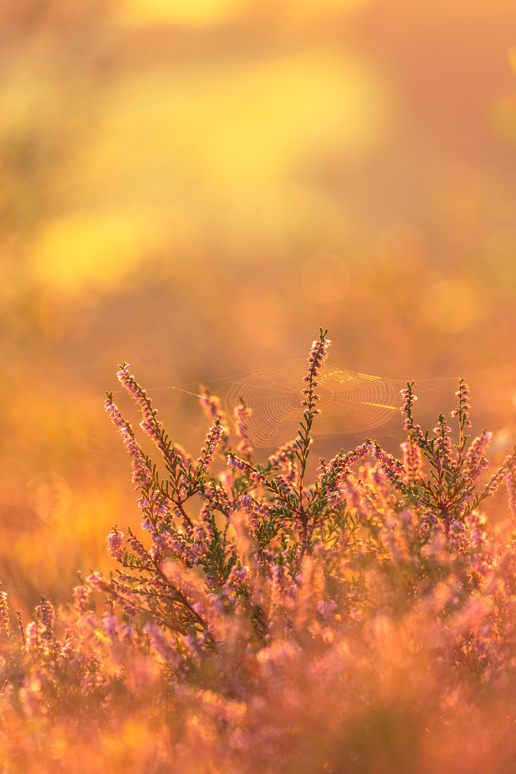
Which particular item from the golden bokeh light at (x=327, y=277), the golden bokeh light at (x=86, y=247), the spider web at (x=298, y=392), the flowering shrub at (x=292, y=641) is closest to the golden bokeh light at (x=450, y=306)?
the golden bokeh light at (x=327, y=277)

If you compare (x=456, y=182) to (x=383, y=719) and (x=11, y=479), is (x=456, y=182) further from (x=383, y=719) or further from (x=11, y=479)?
(x=383, y=719)

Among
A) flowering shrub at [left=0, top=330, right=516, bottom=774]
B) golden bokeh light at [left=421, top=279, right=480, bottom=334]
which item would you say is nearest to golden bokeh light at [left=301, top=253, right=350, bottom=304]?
golden bokeh light at [left=421, top=279, right=480, bottom=334]

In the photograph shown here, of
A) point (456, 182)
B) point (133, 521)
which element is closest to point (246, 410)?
point (133, 521)

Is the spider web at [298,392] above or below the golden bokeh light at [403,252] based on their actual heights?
below

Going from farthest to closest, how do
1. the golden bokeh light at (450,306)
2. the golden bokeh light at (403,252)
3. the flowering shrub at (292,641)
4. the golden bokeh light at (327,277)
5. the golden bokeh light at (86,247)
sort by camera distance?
1. the golden bokeh light at (327,277)
2. the golden bokeh light at (86,247)
3. the golden bokeh light at (403,252)
4. the golden bokeh light at (450,306)
5. the flowering shrub at (292,641)

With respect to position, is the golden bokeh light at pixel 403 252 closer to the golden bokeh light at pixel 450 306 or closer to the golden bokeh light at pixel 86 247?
the golden bokeh light at pixel 450 306

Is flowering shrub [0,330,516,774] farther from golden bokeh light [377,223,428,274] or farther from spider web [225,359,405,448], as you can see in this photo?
golden bokeh light [377,223,428,274]
